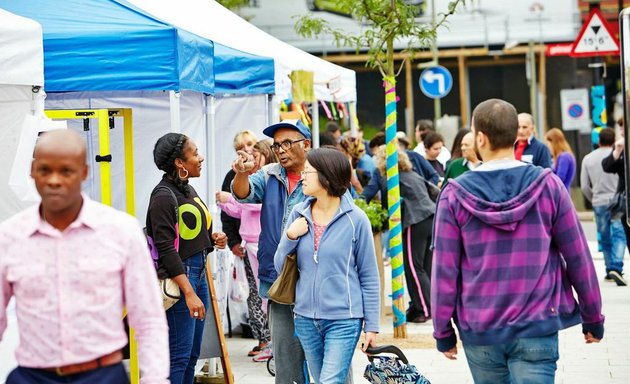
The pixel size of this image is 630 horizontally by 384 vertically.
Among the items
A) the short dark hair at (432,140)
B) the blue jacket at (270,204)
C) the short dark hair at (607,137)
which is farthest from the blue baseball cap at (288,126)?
the short dark hair at (607,137)

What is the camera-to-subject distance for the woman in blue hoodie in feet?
20.1

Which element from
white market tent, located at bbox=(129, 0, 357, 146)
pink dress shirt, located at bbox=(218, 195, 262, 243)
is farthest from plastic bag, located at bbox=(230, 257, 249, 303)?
white market tent, located at bbox=(129, 0, 357, 146)

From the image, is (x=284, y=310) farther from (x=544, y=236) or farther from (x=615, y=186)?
(x=615, y=186)

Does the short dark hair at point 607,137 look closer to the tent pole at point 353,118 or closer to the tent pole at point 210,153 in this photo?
the tent pole at point 353,118

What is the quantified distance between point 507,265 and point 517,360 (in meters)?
0.39

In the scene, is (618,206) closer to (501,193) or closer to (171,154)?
(171,154)

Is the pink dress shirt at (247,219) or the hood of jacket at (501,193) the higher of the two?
the hood of jacket at (501,193)

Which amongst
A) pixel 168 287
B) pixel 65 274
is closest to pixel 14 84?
pixel 168 287

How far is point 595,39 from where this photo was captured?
18.9m

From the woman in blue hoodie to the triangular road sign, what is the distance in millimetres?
13249

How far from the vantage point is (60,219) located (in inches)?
152

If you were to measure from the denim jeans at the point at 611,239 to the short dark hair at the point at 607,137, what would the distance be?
77 cm

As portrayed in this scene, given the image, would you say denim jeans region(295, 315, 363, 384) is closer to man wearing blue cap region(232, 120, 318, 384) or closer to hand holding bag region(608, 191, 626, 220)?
man wearing blue cap region(232, 120, 318, 384)

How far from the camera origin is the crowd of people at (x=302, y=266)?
3.84 metres
